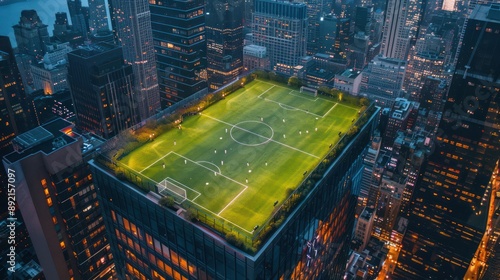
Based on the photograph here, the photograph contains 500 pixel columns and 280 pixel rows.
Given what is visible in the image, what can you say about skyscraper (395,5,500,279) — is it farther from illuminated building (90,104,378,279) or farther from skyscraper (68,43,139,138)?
skyscraper (68,43,139,138)

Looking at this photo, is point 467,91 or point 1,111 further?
point 1,111

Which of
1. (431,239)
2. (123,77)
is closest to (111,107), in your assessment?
(123,77)

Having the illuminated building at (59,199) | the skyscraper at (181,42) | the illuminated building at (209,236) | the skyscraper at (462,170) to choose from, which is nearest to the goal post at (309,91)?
the illuminated building at (209,236)

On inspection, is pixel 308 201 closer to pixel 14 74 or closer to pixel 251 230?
pixel 251 230

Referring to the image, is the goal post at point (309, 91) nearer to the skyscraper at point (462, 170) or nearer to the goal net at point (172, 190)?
the goal net at point (172, 190)

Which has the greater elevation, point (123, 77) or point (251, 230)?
point (251, 230)

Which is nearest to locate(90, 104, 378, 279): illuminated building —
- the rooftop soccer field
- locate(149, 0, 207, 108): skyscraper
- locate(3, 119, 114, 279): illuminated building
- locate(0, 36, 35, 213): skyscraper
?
the rooftop soccer field

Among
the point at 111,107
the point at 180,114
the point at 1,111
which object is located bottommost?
the point at 111,107

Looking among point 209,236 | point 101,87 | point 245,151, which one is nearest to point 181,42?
point 101,87
